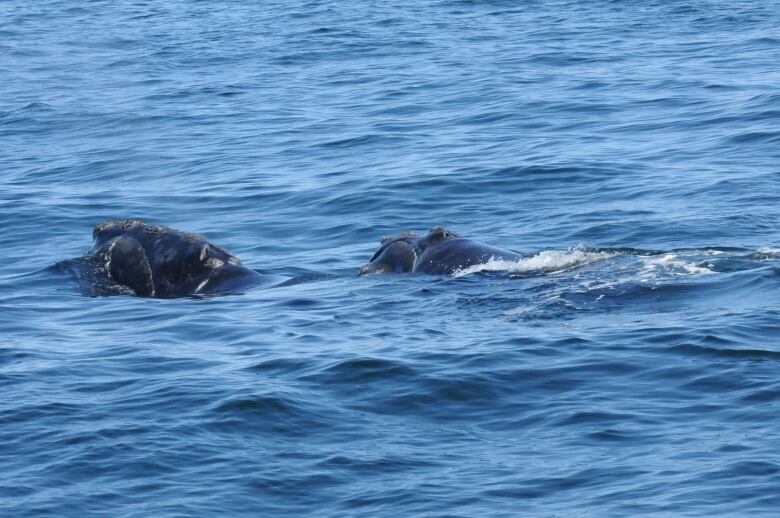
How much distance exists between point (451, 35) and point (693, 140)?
1306cm

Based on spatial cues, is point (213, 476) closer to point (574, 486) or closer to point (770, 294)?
point (574, 486)

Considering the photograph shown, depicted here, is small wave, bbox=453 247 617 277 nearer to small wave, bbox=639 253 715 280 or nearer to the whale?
the whale

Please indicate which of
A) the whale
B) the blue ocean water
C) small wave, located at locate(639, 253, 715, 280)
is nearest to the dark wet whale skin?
the blue ocean water

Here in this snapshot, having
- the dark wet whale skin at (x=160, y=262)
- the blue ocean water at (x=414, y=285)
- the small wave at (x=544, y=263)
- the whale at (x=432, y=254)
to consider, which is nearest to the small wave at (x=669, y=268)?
the blue ocean water at (x=414, y=285)

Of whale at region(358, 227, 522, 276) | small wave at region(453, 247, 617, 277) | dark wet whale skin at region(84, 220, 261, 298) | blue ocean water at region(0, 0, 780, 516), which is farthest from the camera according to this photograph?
dark wet whale skin at region(84, 220, 261, 298)

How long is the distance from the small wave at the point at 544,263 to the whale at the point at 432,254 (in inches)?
2.8

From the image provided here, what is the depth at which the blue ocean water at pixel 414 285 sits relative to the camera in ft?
32.2

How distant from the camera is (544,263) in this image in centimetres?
1487

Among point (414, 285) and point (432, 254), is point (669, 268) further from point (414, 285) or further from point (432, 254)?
point (414, 285)

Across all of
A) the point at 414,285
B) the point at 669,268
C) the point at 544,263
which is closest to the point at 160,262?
the point at 414,285

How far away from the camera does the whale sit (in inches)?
579

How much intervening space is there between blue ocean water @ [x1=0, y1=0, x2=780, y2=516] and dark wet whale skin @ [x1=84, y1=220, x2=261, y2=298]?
38 cm

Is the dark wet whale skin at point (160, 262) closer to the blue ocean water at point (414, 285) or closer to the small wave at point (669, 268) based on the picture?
the blue ocean water at point (414, 285)

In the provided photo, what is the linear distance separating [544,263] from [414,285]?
1324mm
